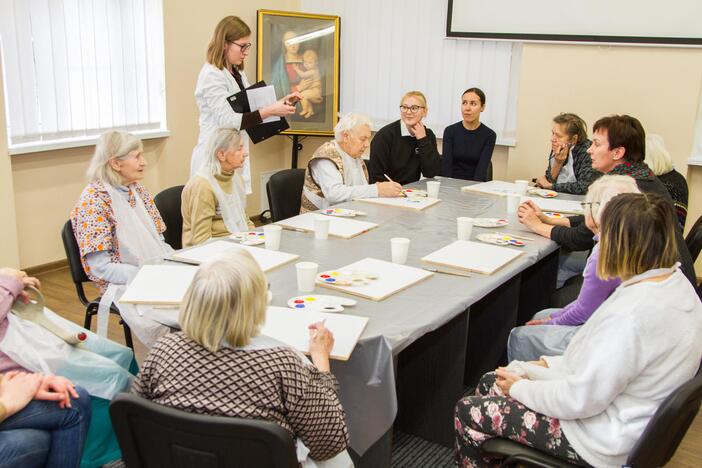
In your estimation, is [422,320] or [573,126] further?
[573,126]

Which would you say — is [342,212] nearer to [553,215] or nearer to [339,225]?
[339,225]

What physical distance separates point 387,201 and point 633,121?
1.23 metres

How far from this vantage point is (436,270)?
95.7 inches

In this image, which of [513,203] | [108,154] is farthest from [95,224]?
[513,203]

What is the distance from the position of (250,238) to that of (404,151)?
1883 mm

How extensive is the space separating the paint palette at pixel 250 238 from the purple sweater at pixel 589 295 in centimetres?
117

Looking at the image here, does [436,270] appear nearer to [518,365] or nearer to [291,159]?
[518,365]

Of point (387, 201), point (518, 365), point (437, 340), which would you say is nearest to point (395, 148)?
point (387, 201)

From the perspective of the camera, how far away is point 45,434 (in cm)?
177

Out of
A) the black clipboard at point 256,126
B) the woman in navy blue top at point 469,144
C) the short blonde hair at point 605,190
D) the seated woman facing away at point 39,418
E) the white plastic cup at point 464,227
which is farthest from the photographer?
the woman in navy blue top at point 469,144

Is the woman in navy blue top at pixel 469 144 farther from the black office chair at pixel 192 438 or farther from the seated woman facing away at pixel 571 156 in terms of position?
the black office chair at pixel 192 438

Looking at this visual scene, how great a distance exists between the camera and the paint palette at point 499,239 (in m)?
2.84

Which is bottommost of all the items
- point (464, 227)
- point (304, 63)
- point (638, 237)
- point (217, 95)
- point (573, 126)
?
point (464, 227)

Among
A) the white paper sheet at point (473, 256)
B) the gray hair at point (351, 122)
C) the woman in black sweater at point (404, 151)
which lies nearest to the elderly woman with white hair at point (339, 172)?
the gray hair at point (351, 122)
